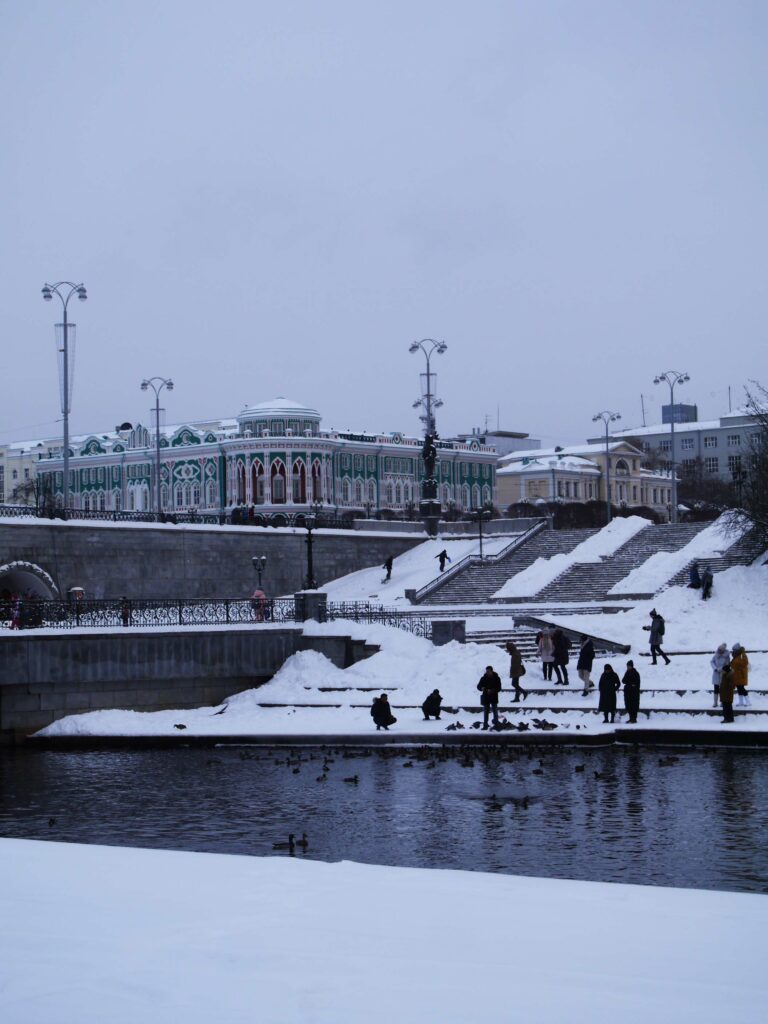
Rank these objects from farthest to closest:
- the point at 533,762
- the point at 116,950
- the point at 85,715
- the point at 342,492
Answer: the point at 342,492 < the point at 85,715 < the point at 533,762 < the point at 116,950

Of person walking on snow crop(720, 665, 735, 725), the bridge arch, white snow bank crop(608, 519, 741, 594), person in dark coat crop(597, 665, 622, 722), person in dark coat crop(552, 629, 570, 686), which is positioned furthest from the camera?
white snow bank crop(608, 519, 741, 594)

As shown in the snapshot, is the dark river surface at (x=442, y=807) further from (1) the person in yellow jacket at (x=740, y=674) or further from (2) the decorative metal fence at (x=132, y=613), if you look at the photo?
(2) the decorative metal fence at (x=132, y=613)

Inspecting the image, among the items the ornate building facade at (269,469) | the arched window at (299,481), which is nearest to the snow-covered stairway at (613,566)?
the ornate building facade at (269,469)

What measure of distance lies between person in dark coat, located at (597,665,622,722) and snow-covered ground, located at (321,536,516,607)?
69.3ft

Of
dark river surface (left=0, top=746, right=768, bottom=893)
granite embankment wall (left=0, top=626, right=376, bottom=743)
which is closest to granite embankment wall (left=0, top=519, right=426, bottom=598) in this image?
Result: granite embankment wall (left=0, top=626, right=376, bottom=743)

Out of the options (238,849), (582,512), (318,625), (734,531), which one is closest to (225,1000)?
(238,849)

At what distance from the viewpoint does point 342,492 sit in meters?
90.8

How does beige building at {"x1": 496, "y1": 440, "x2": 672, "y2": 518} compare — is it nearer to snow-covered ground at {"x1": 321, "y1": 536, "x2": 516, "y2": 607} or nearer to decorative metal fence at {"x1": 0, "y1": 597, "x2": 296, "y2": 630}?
snow-covered ground at {"x1": 321, "y1": 536, "x2": 516, "y2": 607}

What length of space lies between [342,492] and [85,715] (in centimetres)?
5893

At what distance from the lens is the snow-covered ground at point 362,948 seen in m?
7.89

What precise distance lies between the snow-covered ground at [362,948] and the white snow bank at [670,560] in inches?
1306

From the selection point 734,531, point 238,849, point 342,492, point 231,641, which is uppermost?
point 342,492

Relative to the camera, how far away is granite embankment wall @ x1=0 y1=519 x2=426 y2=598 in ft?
148

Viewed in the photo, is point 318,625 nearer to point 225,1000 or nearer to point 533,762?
point 533,762
